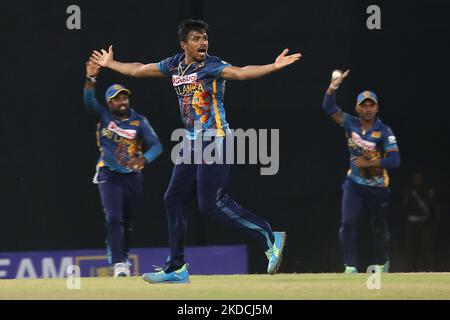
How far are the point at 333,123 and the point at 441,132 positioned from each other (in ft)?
3.67

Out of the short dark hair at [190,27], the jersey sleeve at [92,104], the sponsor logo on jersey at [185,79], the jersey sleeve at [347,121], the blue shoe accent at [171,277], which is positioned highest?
the short dark hair at [190,27]

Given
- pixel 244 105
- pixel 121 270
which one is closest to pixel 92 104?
pixel 121 270

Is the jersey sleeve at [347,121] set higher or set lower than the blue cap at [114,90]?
lower

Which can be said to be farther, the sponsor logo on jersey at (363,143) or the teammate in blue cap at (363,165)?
the sponsor logo on jersey at (363,143)

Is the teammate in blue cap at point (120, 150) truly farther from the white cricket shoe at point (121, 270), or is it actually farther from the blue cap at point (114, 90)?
the white cricket shoe at point (121, 270)

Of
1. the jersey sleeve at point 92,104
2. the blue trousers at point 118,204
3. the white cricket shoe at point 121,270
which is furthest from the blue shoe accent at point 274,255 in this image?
the jersey sleeve at point 92,104

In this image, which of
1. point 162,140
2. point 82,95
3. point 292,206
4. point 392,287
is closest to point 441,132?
point 292,206

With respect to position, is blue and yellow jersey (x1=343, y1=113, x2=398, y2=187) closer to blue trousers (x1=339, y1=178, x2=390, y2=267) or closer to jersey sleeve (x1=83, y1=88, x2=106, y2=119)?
blue trousers (x1=339, y1=178, x2=390, y2=267)

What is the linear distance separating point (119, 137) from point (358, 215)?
2210 millimetres

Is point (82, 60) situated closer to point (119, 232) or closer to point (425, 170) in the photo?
point (119, 232)

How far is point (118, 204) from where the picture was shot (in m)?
10.2

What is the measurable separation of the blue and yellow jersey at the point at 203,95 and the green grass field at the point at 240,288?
1.03 meters

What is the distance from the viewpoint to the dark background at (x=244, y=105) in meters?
11.4

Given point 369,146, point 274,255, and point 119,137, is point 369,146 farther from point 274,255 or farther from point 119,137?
point 274,255
